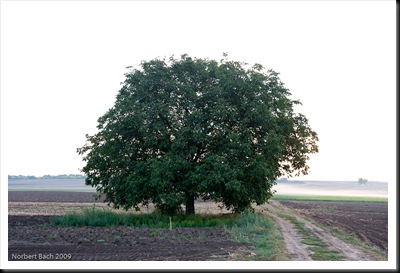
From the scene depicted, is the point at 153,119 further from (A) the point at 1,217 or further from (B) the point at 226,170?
(A) the point at 1,217

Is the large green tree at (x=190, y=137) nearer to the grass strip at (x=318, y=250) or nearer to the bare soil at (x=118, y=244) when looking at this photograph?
the bare soil at (x=118, y=244)

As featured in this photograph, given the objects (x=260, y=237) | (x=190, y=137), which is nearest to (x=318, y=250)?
(x=260, y=237)

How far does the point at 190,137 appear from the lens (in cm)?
3100

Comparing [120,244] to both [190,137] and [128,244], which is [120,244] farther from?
[190,137]

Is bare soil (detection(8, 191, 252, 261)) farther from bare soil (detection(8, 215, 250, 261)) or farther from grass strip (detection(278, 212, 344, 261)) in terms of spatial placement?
grass strip (detection(278, 212, 344, 261))

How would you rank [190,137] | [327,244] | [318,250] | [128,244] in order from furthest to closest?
[190,137]
[327,244]
[128,244]
[318,250]

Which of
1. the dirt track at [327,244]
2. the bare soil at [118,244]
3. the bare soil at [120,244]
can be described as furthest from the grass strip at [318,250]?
the bare soil at [118,244]

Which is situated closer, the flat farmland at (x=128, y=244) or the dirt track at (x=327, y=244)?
the flat farmland at (x=128, y=244)

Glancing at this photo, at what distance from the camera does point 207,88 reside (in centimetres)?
3269

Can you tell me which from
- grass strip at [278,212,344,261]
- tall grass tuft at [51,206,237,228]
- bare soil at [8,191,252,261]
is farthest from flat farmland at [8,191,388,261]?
grass strip at [278,212,344,261]

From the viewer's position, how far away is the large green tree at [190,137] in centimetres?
3081

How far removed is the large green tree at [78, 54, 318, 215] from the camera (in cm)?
3081

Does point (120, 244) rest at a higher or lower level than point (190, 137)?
lower

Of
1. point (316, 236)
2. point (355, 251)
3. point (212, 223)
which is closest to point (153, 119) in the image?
point (212, 223)
